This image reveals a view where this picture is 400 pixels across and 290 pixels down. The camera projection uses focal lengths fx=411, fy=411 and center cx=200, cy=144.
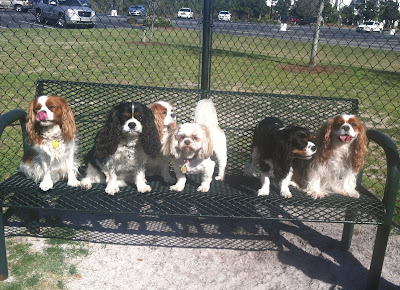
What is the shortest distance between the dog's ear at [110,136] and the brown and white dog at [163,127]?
1.36 feet

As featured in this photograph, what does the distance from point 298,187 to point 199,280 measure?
42.1 inches

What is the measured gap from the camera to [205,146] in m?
3.12

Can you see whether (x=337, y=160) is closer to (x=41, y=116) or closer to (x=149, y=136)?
(x=149, y=136)

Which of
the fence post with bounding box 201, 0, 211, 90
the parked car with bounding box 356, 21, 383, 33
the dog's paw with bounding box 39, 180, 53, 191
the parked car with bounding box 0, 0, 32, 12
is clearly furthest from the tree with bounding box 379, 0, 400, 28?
the parked car with bounding box 0, 0, 32, 12

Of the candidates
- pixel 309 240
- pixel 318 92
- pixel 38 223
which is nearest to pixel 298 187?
pixel 309 240

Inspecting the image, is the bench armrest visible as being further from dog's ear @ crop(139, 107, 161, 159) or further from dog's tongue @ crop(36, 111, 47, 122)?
dog's tongue @ crop(36, 111, 47, 122)

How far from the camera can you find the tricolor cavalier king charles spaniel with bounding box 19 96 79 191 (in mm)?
2984

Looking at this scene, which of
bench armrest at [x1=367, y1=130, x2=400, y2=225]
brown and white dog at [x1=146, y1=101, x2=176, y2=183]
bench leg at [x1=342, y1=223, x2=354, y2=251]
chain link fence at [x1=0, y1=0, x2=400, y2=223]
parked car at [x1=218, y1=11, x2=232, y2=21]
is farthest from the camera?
parked car at [x1=218, y1=11, x2=232, y2=21]

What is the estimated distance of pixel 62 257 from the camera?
3336 mm

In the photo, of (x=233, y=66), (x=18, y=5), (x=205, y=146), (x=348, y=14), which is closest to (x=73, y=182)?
(x=205, y=146)

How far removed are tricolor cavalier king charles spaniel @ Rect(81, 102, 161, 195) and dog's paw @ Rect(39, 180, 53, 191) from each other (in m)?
0.23

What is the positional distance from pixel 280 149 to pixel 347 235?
1.12 metres

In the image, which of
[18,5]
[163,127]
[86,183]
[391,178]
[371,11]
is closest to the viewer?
[391,178]

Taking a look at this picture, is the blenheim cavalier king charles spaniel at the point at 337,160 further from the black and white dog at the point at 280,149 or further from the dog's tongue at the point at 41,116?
the dog's tongue at the point at 41,116
